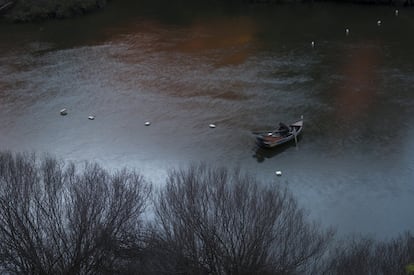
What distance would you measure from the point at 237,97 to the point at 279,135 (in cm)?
546

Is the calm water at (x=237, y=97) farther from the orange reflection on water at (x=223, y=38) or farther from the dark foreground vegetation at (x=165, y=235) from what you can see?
the dark foreground vegetation at (x=165, y=235)

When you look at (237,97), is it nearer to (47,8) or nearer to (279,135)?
(279,135)

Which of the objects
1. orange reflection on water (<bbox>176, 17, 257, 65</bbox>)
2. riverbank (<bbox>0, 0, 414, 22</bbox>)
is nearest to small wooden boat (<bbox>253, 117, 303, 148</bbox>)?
orange reflection on water (<bbox>176, 17, 257, 65</bbox>)

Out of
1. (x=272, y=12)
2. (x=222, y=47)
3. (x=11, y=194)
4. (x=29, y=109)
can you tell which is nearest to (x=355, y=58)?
(x=222, y=47)

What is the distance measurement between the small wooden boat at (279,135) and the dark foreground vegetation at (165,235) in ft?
28.5

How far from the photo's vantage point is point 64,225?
1373 cm

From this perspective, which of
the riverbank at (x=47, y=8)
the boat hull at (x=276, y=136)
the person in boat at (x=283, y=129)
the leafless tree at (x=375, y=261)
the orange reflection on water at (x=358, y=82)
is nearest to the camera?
the leafless tree at (x=375, y=261)

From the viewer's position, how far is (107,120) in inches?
1051

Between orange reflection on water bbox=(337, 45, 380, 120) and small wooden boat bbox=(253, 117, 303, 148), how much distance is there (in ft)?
10.9

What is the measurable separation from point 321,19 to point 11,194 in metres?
34.3

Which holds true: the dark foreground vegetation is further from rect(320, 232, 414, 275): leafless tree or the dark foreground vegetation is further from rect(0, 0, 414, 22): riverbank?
rect(0, 0, 414, 22): riverbank

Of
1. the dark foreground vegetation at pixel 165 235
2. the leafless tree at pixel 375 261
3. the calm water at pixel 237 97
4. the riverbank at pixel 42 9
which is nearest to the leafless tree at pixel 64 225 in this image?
the dark foreground vegetation at pixel 165 235

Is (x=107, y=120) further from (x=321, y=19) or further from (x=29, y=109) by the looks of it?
(x=321, y=19)

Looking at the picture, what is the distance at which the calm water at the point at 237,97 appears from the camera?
21328 millimetres
